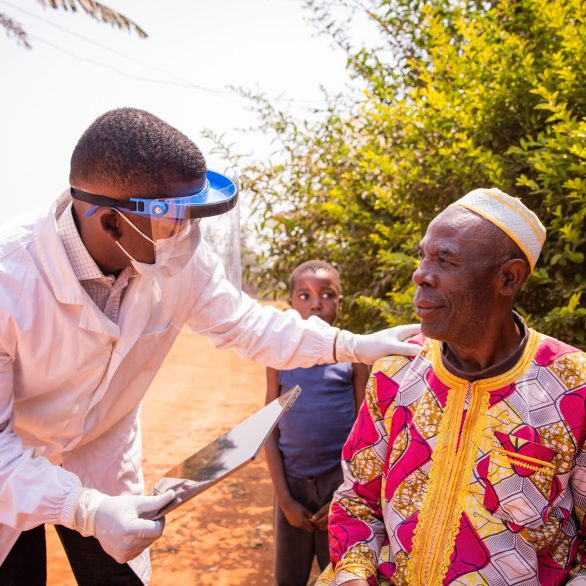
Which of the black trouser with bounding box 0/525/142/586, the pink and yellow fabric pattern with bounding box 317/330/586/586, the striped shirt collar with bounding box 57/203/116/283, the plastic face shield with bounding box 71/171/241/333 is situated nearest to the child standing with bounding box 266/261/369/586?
the plastic face shield with bounding box 71/171/241/333

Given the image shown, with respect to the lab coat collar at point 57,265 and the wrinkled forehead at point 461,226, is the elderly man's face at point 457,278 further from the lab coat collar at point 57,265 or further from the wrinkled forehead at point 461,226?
the lab coat collar at point 57,265

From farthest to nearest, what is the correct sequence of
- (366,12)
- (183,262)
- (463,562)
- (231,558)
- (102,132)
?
1. (366,12)
2. (231,558)
3. (183,262)
4. (102,132)
5. (463,562)

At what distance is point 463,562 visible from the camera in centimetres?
181

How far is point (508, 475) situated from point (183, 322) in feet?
4.78

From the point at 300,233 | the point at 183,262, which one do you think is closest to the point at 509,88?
the point at 300,233

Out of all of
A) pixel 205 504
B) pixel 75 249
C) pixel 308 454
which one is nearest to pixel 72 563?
pixel 308 454

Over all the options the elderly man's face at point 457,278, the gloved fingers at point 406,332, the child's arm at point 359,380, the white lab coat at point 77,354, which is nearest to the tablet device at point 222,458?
the white lab coat at point 77,354

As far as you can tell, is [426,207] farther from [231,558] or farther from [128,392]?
[231,558]

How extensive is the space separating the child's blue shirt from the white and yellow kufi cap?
1.56 meters

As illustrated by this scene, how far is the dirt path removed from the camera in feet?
14.6

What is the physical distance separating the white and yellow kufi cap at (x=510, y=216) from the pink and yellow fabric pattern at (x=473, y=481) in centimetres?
31

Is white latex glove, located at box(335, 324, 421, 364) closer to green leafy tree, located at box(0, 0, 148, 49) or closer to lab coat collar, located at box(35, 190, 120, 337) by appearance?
lab coat collar, located at box(35, 190, 120, 337)

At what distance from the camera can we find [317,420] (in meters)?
3.20

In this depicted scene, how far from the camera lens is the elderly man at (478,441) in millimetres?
1803
